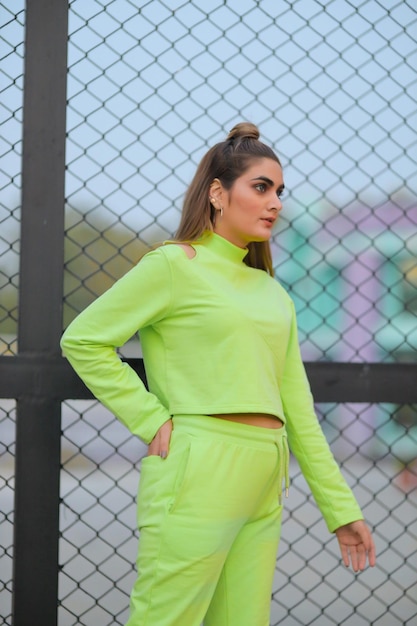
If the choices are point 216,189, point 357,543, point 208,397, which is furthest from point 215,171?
point 357,543

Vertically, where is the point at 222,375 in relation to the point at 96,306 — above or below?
below

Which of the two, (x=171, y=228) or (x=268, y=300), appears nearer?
(x=268, y=300)

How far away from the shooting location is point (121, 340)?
175 centimetres

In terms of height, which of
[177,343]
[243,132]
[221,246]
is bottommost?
[177,343]

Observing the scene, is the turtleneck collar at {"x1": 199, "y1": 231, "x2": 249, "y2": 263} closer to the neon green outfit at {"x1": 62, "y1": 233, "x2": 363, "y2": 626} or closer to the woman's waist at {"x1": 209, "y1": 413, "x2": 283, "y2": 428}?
the neon green outfit at {"x1": 62, "y1": 233, "x2": 363, "y2": 626}

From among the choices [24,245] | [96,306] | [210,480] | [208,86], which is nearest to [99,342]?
[96,306]

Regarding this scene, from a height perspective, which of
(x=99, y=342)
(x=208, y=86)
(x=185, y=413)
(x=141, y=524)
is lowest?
(x=141, y=524)

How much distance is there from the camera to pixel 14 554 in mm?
2092

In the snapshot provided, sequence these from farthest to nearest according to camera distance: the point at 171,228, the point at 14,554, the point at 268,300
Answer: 1. the point at 171,228
2. the point at 14,554
3. the point at 268,300

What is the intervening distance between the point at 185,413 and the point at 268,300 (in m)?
0.31

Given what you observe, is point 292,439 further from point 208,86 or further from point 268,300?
point 208,86

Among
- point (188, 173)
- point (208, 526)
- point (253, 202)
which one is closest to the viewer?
point (208, 526)

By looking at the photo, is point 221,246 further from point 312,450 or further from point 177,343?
point 312,450

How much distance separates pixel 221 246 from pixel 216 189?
0.39 feet
